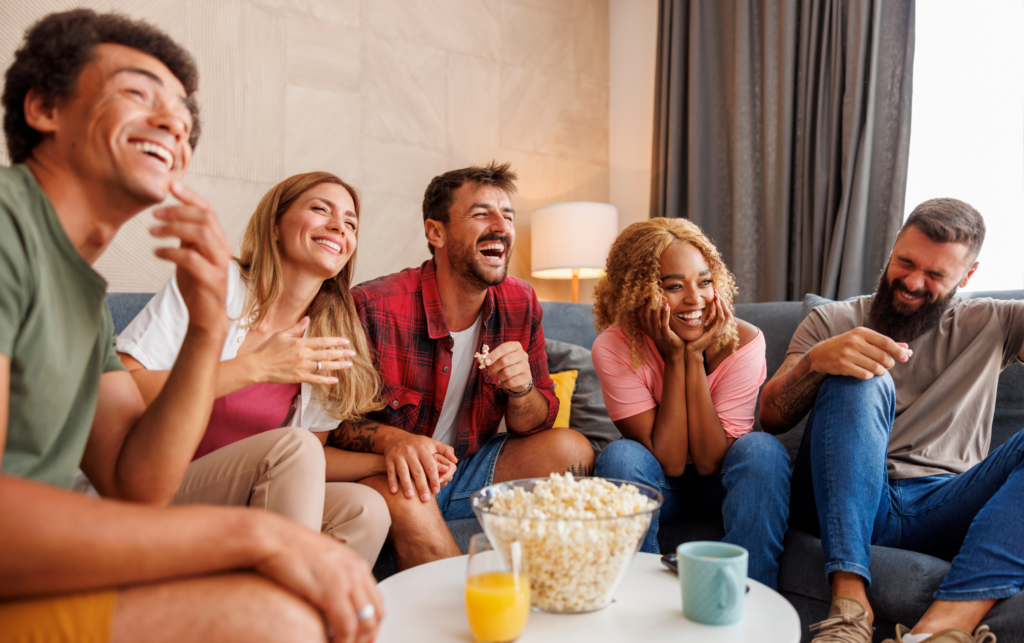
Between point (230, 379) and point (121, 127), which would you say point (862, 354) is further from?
point (121, 127)

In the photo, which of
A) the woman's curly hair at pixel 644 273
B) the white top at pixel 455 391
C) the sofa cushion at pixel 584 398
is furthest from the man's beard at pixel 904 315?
the white top at pixel 455 391

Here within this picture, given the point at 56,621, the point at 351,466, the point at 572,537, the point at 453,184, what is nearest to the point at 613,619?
the point at 572,537

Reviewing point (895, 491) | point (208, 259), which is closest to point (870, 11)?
point (895, 491)

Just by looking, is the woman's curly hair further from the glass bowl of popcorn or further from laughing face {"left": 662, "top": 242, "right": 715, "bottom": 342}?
the glass bowl of popcorn

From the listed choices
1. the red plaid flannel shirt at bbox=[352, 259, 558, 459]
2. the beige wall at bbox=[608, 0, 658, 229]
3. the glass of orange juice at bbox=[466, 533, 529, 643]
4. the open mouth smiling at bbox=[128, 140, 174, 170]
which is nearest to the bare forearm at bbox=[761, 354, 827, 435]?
the red plaid flannel shirt at bbox=[352, 259, 558, 459]

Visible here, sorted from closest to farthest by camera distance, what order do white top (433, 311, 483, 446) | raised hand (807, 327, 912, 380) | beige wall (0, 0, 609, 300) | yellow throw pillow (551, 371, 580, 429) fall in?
raised hand (807, 327, 912, 380) < white top (433, 311, 483, 446) < yellow throw pillow (551, 371, 580, 429) < beige wall (0, 0, 609, 300)

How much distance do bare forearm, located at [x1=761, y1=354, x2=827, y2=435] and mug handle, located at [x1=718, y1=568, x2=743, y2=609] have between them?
81 centimetres

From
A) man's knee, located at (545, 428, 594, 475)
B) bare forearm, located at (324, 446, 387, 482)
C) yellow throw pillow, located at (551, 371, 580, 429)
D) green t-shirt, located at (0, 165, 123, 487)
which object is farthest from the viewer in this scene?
yellow throw pillow, located at (551, 371, 580, 429)

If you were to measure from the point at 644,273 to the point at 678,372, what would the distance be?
0.28m

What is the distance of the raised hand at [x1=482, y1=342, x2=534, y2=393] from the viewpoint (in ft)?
5.24

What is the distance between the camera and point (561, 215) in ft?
11.1

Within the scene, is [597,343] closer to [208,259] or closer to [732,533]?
[732,533]

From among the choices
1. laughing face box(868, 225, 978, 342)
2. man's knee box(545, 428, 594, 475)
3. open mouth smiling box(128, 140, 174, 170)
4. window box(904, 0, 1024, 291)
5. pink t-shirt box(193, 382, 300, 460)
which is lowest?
man's knee box(545, 428, 594, 475)

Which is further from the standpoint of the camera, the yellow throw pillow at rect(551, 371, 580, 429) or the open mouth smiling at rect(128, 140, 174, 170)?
the yellow throw pillow at rect(551, 371, 580, 429)
